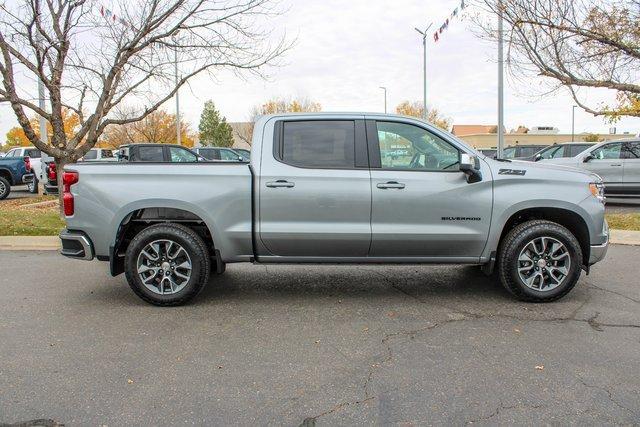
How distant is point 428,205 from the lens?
5184mm

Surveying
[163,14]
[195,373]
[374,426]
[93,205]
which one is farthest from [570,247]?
[163,14]

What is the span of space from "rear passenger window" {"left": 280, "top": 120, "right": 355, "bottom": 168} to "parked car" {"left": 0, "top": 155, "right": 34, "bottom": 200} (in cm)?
1485

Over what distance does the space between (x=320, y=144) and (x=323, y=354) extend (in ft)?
7.19

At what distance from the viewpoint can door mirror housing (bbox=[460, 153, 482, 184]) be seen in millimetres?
4988

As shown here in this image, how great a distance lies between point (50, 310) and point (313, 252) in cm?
271

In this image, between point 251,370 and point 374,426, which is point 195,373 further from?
point 374,426

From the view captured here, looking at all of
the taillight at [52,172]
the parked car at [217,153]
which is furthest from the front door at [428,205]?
the parked car at [217,153]

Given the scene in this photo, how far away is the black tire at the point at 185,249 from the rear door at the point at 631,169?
12018 mm

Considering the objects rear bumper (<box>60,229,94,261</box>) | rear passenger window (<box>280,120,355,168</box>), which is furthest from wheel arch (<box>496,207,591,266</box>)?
rear bumper (<box>60,229,94,261</box>)

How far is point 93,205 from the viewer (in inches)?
204

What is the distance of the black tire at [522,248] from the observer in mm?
5238

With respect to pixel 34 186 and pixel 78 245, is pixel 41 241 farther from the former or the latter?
pixel 34 186

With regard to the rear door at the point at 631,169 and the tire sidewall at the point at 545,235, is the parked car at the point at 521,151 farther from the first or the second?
the tire sidewall at the point at 545,235

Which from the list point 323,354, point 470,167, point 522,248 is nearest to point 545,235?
point 522,248
